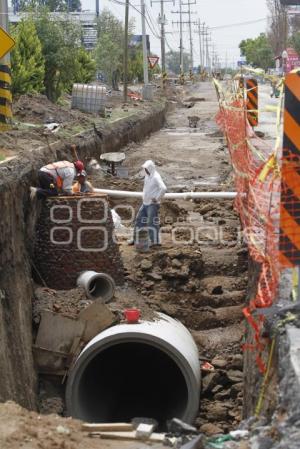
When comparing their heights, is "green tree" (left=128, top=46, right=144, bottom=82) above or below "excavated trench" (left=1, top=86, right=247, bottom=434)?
above

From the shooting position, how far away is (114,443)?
5543mm

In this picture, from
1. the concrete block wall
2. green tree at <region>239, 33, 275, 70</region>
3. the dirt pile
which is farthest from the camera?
green tree at <region>239, 33, 275, 70</region>

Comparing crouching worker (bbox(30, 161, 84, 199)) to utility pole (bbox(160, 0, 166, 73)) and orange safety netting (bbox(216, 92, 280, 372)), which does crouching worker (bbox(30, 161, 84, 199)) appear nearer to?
orange safety netting (bbox(216, 92, 280, 372))

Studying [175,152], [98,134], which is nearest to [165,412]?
[98,134]

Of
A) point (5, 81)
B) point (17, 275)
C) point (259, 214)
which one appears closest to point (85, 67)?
point (5, 81)

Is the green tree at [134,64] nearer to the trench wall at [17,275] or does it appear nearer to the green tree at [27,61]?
the green tree at [27,61]

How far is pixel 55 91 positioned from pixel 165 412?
61.4 ft

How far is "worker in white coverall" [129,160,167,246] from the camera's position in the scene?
1208 centimetres

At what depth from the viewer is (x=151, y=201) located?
1225 cm

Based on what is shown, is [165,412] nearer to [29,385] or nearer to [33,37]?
[29,385]

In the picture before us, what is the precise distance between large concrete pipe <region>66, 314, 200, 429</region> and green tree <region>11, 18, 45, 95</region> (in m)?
13.5

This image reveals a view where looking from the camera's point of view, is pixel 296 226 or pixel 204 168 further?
pixel 204 168

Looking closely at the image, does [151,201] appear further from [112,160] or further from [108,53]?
[108,53]

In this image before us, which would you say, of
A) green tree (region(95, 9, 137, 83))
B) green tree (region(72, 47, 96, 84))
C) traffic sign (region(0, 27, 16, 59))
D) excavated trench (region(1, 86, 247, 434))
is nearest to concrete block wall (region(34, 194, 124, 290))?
excavated trench (region(1, 86, 247, 434))
